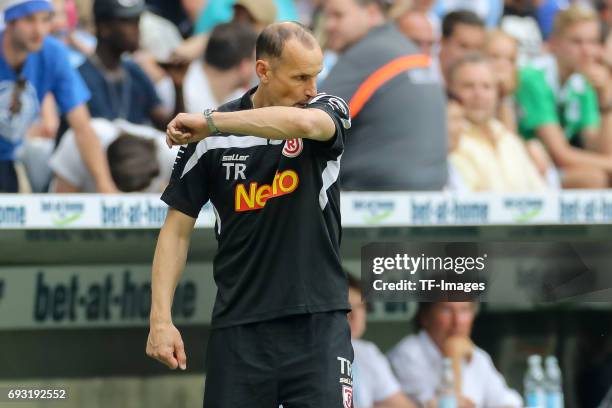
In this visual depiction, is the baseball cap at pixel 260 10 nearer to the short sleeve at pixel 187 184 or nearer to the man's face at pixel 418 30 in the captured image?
the man's face at pixel 418 30

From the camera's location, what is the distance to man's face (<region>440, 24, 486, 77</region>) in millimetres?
8633

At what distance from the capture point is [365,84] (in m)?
6.37

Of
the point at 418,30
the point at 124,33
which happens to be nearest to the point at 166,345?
the point at 124,33

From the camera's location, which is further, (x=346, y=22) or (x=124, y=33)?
(x=124, y=33)

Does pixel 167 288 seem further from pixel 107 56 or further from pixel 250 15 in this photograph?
pixel 250 15

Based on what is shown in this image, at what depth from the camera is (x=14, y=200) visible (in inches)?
215

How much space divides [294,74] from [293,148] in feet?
0.74

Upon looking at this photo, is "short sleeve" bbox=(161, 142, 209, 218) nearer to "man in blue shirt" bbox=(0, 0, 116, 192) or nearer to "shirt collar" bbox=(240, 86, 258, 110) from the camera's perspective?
"shirt collar" bbox=(240, 86, 258, 110)

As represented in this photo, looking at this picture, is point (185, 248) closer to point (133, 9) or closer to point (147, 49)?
point (133, 9)

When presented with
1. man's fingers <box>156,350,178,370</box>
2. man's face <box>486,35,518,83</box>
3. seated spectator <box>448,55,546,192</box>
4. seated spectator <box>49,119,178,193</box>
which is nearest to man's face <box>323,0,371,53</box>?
seated spectator <box>49,119,178,193</box>

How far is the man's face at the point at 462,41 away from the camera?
8633mm

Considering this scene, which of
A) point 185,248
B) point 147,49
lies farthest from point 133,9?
point 185,248

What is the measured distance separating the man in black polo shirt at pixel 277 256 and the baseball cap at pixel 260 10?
4.39 meters

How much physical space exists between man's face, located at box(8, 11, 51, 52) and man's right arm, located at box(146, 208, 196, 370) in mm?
3049
